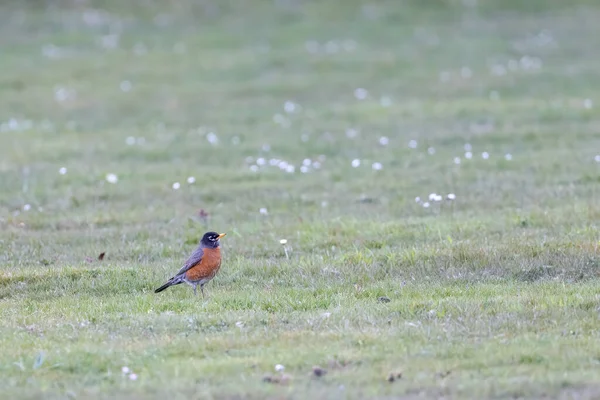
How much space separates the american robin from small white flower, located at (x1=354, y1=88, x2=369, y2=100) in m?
14.7

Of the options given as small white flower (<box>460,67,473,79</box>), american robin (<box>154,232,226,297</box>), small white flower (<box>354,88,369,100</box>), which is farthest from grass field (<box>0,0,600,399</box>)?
small white flower (<box>354,88,369,100</box>)

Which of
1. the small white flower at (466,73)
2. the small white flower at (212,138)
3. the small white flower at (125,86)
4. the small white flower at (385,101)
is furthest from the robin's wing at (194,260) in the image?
the small white flower at (466,73)

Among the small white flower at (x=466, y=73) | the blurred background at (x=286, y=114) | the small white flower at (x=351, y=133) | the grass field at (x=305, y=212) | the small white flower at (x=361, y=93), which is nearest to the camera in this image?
the grass field at (x=305, y=212)

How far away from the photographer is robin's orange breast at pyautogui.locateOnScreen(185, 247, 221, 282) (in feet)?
33.8

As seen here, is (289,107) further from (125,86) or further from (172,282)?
(172,282)

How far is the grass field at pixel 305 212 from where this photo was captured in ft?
26.6

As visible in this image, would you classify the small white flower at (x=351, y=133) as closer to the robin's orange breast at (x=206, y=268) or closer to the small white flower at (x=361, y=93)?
the small white flower at (x=361, y=93)

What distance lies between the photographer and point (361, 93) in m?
25.2

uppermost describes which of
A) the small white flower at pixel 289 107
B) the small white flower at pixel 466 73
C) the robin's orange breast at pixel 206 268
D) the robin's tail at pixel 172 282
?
the robin's orange breast at pixel 206 268

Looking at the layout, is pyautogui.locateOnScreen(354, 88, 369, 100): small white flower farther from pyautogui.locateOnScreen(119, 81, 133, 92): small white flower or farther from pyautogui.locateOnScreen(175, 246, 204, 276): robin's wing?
pyautogui.locateOnScreen(175, 246, 204, 276): robin's wing

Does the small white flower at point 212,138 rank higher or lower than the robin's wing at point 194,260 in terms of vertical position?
lower

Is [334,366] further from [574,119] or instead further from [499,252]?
[574,119]

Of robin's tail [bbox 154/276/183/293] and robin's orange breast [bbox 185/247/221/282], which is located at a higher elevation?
robin's orange breast [bbox 185/247/221/282]

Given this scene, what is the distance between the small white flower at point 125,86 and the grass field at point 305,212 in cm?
21
